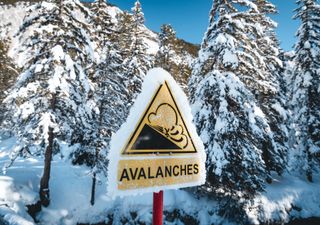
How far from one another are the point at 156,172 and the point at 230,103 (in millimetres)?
15140

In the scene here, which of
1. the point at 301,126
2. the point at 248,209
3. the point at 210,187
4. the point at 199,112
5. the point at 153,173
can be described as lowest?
the point at 248,209

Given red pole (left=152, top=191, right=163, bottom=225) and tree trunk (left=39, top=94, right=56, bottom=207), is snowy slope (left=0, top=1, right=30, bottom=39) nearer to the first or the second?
tree trunk (left=39, top=94, right=56, bottom=207)

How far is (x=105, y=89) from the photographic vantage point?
18.4m

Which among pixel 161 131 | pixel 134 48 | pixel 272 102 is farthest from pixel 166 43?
pixel 161 131

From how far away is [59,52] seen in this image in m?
14.6

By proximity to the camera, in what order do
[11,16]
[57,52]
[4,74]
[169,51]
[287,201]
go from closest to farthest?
[57,52]
[287,201]
[169,51]
[4,74]
[11,16]

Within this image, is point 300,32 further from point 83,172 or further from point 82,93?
point 83,172

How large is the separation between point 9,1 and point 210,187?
397 feet

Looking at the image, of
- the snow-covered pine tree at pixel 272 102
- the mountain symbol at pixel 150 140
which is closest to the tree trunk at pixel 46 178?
the mountain symbol at pixel 150 140

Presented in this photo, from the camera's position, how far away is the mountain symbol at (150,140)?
89.1 inches

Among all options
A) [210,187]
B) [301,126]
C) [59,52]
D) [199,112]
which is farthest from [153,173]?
[301,126]

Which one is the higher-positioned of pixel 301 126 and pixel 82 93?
pixel 82 93

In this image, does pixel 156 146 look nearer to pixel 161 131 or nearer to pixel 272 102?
pixel 161 131

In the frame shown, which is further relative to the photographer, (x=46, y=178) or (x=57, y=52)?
(x=46, y=178)
